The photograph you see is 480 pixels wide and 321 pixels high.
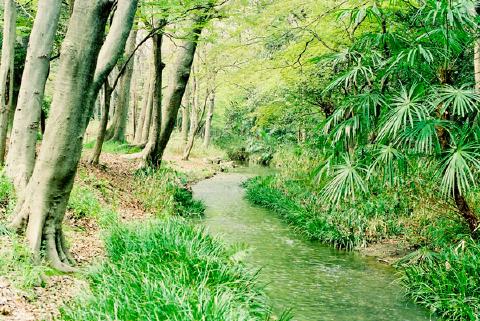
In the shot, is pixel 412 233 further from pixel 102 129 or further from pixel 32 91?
pixel 102 129

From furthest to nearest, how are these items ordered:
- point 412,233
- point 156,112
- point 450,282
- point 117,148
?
point 117,148 < point 156,112 < point 412,233 < point 450,282

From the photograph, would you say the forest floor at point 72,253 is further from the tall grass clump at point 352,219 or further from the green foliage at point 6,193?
the tall grass clump at point 352,219

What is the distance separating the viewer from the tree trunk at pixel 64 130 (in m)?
4.74

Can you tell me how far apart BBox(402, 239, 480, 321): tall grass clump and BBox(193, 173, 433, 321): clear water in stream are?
237 millimetres

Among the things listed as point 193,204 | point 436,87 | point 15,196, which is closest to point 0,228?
point 15,196

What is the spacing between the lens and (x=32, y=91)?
6.81 m

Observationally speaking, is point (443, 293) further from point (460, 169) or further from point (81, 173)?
point (81, 173)

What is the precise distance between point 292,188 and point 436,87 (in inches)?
338

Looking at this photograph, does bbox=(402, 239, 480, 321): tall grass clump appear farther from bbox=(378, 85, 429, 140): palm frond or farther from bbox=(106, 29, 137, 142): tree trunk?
bbox=(106, 29, 137, 142): tree trunk

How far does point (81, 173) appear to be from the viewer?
10055mm

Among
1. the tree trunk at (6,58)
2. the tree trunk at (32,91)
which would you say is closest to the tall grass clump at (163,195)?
the tree trunk at (32,91)

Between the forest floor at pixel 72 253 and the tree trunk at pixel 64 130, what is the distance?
230mm

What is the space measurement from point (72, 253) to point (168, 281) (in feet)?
7.30

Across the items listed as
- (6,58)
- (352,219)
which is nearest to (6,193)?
(6,58)
